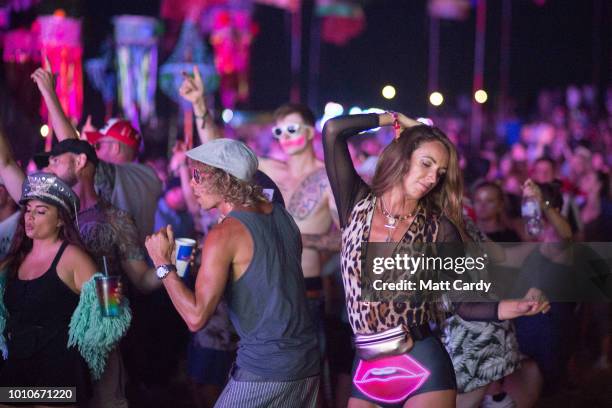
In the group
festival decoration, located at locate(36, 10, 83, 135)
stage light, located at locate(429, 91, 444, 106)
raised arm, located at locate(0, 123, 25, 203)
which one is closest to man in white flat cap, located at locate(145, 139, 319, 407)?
raised arm, located at locate(0, 123, 25, 203)

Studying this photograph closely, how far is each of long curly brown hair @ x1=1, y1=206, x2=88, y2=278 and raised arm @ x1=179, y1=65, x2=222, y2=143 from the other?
144cm

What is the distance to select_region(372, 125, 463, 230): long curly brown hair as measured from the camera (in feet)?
12.2

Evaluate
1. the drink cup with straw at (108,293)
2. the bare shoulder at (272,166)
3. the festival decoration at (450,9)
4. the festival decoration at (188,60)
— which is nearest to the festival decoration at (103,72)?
the festival decoration at (188,60)

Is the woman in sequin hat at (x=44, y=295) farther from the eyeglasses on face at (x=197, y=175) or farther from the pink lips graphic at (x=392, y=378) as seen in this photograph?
the pink lips graphic at (x=392, y=378)

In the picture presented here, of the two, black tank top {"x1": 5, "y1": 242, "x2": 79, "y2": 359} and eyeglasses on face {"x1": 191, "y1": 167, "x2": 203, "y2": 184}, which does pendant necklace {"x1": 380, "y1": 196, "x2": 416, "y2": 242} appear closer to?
eyeglasses on face {"x1": 191, "y1": 167, "x2": 203, "y2": 184}

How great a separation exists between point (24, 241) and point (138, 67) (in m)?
26.8

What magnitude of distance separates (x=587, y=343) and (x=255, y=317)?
555cm

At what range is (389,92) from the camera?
24.4 m

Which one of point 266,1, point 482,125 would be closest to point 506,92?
point 482,125

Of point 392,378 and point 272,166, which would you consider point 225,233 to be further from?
point 272,166

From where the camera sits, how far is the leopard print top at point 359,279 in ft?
11.8

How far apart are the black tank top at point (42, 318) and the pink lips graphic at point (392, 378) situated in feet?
4.45

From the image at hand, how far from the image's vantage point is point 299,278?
3721mm

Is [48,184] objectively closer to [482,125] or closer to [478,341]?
[478,341]
